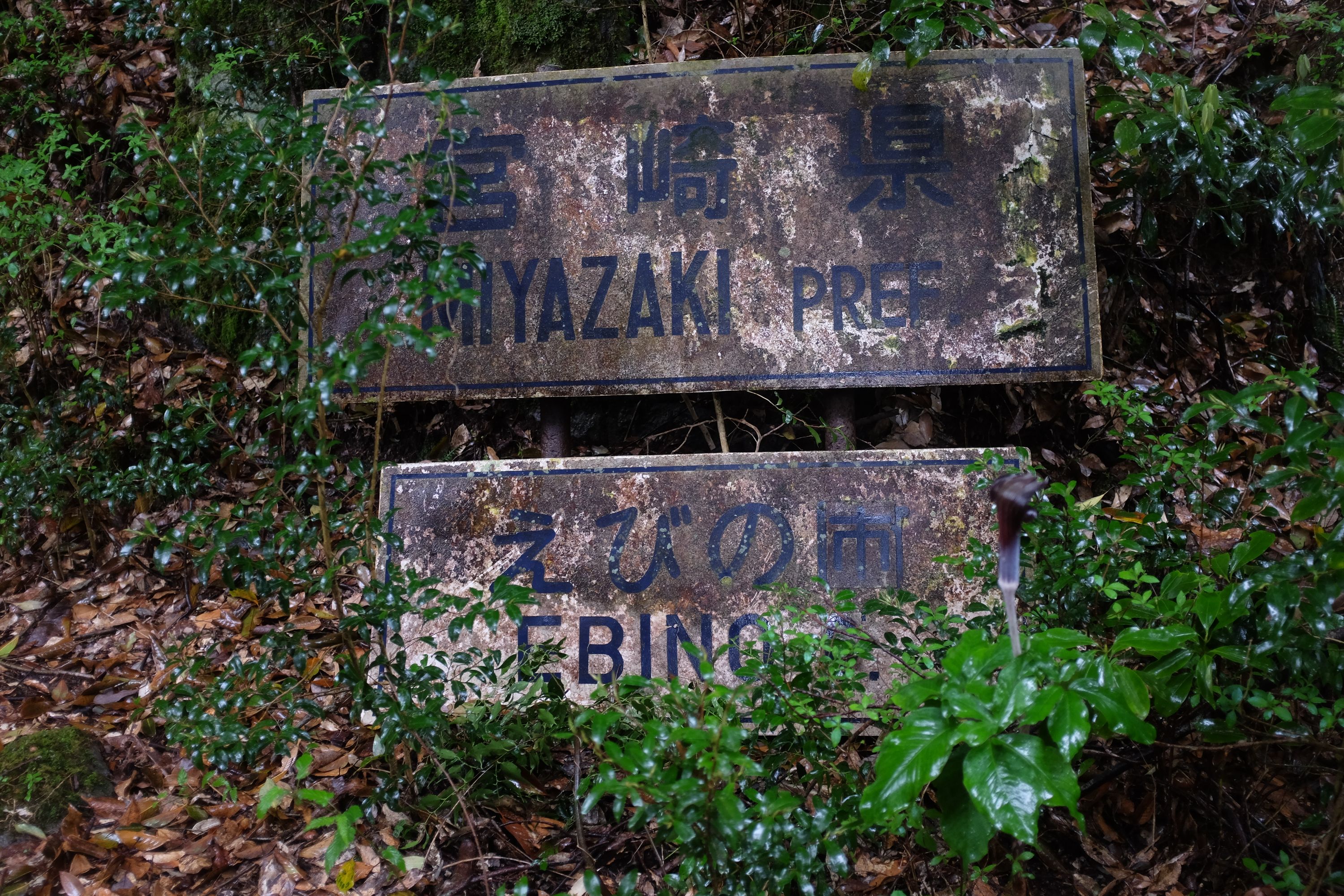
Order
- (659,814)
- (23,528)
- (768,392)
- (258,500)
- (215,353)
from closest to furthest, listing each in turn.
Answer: (659,814)
(258,500)
(768,392)
(23,528)
(215,353)

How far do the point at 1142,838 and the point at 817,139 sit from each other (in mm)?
2337

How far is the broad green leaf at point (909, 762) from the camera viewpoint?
1518 millimetres

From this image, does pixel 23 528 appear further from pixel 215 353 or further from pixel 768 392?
pixel 768 392

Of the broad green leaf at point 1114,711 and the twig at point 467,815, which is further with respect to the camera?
the twig at point 467,815

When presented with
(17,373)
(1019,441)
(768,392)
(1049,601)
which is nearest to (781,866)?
(1049,601)

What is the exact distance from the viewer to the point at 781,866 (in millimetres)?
1669

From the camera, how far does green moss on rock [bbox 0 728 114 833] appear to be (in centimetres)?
247

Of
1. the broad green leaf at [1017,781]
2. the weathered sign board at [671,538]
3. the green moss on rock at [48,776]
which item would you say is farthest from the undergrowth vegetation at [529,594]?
the green moss on rock at [48,776]

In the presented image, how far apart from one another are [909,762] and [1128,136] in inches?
97.3

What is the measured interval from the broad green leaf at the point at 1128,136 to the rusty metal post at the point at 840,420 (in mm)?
1208

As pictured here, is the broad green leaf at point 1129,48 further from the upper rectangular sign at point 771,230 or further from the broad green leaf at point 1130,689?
the broad green leaf at point 1130,689

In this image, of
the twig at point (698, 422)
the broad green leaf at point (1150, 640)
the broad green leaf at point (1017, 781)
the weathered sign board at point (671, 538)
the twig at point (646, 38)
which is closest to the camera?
the broad green leaf at point (1017, 781)

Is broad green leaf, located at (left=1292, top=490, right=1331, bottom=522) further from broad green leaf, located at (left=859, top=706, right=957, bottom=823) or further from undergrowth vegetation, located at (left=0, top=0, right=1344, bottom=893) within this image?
broad green leaf, located at (left=859, top=706, right=957, bottom=823)

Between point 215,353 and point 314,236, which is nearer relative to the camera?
point 314,236
